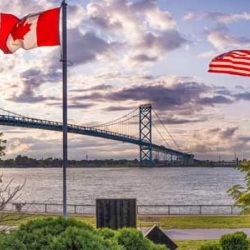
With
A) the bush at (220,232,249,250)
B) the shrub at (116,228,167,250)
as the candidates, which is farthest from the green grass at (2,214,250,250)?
the shrub at (116,228,167,250)

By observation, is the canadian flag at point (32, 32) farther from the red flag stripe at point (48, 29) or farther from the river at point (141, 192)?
the river at point (141, 192)

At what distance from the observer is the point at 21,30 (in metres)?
12.9

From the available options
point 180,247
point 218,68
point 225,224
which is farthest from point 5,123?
point 218,68

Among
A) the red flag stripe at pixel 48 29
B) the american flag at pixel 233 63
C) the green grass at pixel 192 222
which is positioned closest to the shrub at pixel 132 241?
the red flag stripe at pixel 48 29

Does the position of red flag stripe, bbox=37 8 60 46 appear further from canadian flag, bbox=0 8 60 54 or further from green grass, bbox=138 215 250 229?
green grass, bbox=138 215 250 229

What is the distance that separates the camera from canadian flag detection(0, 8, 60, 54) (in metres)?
12.8

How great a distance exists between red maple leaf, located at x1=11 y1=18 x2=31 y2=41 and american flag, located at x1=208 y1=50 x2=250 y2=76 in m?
4.35

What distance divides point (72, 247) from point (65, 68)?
8.08 m

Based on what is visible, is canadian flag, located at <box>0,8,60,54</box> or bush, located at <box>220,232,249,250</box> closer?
bush, located at <box>220,232,249,250</box>

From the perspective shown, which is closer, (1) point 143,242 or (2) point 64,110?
(1) point 143,242

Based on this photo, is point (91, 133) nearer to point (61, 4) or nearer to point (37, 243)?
point (61, 4)

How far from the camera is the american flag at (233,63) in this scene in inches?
512

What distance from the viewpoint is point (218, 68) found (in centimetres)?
1333

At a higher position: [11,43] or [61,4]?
[61,4]
